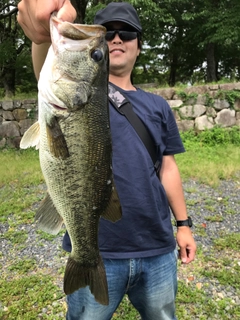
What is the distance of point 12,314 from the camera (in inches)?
115

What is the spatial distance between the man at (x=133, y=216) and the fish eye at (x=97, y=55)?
344 mm

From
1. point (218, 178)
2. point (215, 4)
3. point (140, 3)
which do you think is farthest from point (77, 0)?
point (218, 178)

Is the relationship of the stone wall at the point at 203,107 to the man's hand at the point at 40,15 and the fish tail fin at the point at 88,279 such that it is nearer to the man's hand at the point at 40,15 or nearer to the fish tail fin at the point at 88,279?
the fish tail fin at the point at 88,279

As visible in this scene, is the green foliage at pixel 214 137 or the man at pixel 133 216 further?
the green foliage at pixel 214 137

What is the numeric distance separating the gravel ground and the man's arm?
4.72 ft

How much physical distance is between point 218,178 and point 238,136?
3348 mm

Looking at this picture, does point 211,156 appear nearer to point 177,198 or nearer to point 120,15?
point 177,198

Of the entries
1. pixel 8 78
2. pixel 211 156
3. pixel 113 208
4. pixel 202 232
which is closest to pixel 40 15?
pixel 113 208

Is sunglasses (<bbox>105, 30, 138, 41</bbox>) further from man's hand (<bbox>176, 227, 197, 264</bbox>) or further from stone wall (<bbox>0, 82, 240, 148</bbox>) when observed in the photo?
stone wall (<bbox>0, 82, 240, 148</bbox>)

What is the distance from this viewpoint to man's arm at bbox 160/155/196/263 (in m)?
2.06

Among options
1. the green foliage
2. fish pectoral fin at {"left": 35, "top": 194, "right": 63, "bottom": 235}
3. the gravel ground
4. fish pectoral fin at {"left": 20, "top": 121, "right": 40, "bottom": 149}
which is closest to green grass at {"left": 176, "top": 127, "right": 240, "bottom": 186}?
the green foliage

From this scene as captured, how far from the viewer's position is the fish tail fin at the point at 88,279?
1562 millimetres

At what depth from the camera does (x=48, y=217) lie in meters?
1.56

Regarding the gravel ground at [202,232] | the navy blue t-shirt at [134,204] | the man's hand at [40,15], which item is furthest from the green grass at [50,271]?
the man's hand at [40,15]
